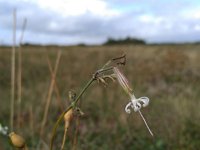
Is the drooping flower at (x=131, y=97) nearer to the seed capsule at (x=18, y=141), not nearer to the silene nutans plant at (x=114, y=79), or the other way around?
the silene nutans plant at (x=114, y=79)

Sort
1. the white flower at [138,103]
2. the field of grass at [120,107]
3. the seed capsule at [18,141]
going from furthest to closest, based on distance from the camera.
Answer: the field of grass at [120,107]
the seed capsule at [18,141]
the white flower at [138,103]

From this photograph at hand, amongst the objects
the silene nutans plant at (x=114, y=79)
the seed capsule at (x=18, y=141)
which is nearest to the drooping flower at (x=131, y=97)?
the silene nutans plant at (x=114, y=79)

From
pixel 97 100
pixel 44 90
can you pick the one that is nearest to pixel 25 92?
pixel 44 90

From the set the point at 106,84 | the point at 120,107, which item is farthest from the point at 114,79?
the point at 120,107

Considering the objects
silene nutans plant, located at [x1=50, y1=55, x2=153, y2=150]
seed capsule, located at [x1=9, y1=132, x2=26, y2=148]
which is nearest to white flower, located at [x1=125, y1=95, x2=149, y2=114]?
silene nutans plant, located at [x1=50, y1=55, x2=153, y2=150]

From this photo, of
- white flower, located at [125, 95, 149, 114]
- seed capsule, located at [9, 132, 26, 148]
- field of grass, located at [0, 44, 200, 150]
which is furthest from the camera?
field of grass, located at [0, 44, 200, 150]

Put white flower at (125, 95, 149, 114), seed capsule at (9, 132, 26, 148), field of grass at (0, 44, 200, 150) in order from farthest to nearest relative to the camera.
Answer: field of grass at (0, 44, 200, 150)
seed capsule at (9, 132, 26, 148)
white flower at (125, 95, 149, 114)

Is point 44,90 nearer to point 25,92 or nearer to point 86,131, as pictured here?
point 25,92

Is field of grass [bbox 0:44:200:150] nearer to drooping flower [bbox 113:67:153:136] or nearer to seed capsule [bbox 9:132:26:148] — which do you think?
drooping flower [bbox 113:67:153:136]

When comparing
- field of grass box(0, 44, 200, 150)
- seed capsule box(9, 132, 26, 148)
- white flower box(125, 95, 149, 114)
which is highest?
white flower box(125, 95, 149, 114)
